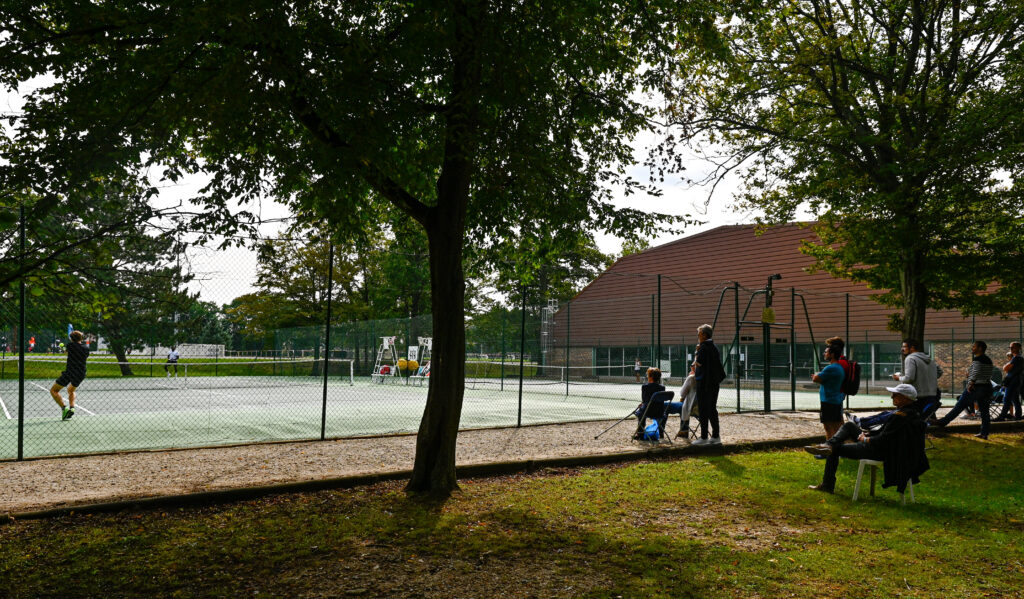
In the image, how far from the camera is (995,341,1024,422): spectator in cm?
1443

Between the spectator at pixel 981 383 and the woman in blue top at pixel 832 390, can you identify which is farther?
the spectator at pixel 981 383

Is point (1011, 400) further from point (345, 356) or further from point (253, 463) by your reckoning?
point (345, 356)

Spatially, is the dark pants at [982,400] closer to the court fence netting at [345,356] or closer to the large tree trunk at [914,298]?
the large tree trunk at [914,298]

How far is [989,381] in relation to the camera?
518 inches

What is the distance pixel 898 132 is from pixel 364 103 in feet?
40.9

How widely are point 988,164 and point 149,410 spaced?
18.4 m

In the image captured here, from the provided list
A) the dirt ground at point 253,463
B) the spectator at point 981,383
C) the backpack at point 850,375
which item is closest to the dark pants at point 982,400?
the spectator at point 981,383

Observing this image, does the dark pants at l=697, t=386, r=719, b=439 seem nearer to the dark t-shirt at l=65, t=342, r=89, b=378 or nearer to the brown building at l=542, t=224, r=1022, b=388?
the dark t-shirt at l=65, t=342, r=89, b=378

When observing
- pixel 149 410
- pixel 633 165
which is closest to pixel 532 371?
pixel 149 410

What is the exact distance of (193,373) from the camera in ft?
72.4

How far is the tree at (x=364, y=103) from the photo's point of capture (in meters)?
5.45

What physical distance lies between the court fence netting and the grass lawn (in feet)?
6.05

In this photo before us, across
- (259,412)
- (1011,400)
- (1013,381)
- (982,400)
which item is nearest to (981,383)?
(982,400)

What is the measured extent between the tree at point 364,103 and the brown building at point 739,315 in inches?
749
